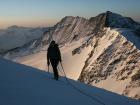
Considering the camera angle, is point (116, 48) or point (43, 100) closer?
point (43, 100)

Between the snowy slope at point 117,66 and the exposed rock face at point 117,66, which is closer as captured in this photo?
the exposed rock face at point 117,66

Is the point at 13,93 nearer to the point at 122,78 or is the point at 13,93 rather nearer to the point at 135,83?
the point at 135,83

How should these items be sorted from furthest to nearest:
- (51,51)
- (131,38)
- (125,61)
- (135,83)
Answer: (131,38), (125,61), (135,83), (51,51)

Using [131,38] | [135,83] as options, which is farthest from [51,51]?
[131,38]

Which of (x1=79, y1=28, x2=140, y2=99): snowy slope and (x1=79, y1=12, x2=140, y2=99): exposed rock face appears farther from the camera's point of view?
(x1=79, y1=28, x2=140, y2=99): snowy slope

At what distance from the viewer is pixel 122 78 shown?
149m

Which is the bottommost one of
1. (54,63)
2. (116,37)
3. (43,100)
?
(116,37)

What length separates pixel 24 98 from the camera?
11.8 m

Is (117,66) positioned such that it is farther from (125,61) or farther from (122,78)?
(122,78)

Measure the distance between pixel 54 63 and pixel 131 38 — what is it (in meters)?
155

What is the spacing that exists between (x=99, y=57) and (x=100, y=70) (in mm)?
11795

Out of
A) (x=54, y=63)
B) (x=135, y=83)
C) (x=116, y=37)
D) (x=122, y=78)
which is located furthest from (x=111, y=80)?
(x=54, y=63)

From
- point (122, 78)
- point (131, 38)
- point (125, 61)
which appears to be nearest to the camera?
point (122, 78)

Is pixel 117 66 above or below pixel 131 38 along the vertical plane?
below
